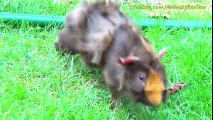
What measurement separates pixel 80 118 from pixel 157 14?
73.8 inches

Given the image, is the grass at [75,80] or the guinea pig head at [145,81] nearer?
the guinea pig head at [145,81]

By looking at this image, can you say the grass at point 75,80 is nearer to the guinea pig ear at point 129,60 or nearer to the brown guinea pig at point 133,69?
the brown guinea pig at point 133,69

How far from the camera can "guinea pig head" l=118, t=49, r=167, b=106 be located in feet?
10.4

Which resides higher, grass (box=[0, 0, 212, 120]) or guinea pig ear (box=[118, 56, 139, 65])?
guinea pig ear (box=[118, 56, 139, 65])

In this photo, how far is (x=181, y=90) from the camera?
12.1 ft

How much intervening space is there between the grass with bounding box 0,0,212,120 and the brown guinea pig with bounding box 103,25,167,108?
0.71 feet

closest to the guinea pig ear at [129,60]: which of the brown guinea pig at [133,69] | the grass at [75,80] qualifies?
the brown guinea pig at [133,69]

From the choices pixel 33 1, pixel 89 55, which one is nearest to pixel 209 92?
pixel 89 55

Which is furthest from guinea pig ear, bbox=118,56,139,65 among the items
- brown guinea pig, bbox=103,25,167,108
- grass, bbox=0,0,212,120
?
grass, bbox=0,0,212,120

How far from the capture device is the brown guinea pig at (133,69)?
10.5 ft

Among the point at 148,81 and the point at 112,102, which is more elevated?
the point at 148,81

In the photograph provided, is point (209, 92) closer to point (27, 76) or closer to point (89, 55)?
point (89, 55)

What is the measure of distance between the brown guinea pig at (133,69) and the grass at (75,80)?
0.71ft

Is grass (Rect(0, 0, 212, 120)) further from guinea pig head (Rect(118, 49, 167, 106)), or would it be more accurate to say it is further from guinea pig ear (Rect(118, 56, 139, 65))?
guinea pig ear (Rect(118, 56, 139, 65))
